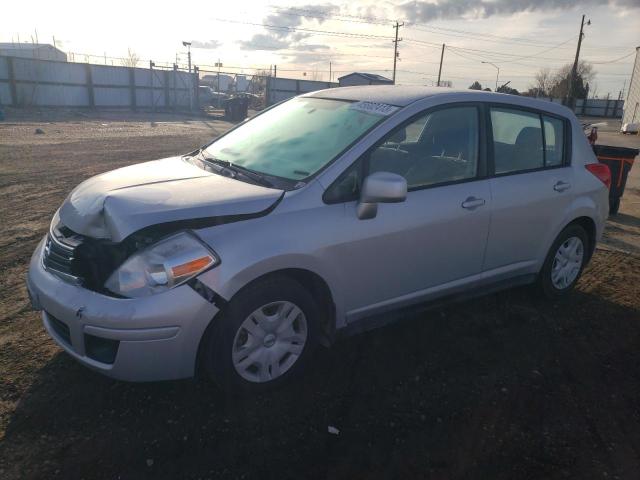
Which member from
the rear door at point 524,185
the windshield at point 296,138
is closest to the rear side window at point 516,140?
the rear door at point 524,185

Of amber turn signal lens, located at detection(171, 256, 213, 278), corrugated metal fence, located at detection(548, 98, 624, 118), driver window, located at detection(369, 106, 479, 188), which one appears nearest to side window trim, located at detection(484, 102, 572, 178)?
driver window, located at detection(369, 106, 479, 188)

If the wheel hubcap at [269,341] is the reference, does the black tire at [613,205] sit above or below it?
below

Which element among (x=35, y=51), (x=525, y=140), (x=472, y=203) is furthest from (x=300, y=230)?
(x=35, y=51)

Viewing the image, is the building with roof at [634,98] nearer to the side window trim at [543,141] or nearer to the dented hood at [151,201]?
the side window trim at [543,141]

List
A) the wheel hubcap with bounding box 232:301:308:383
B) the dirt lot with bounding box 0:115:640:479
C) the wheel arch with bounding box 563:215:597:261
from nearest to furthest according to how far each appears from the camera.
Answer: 1. the dirt lot with bounding box 0:115:640:479
2. the wheel hubcap with bounding box 232:301:308:383
3. the wheel arch with bounding box 563:215:597:261

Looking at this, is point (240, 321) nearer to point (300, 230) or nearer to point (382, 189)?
point (300, 230)

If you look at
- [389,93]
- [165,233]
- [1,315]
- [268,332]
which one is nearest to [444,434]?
[268,332]

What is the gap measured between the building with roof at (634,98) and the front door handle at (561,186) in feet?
132

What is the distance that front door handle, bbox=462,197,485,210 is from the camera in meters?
3.69

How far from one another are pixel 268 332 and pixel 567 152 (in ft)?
10.7

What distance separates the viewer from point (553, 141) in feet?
14.8

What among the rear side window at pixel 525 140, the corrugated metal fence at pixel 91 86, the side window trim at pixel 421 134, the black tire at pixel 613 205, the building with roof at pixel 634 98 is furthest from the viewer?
the building with roof at pixel 634 98

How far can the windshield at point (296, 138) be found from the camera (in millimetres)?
3346

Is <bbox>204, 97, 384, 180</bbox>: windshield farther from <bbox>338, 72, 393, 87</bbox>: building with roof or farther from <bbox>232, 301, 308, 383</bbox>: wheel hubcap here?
<bbox>338, 72, 393, 87</bbox>: building with roof
